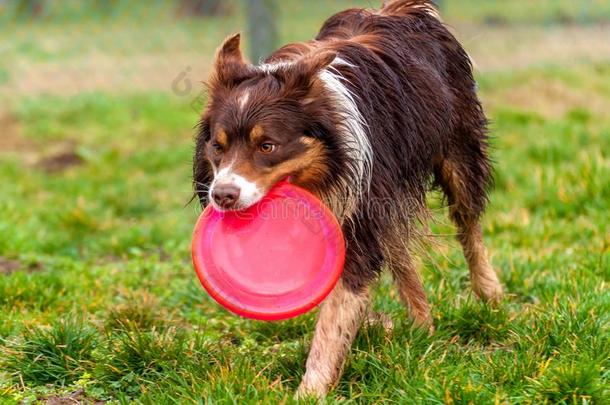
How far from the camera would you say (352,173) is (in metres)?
4.15

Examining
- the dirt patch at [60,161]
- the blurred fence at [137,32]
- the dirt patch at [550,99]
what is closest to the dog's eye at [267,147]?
the dirt patch at [60,161]

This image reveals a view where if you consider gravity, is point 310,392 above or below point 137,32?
above

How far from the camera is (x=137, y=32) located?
14.1 meters

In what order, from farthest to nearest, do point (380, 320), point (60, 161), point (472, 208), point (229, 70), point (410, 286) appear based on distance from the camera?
point (60, 161)
point (472, 208)
point (410, 286)
point (380, 320)
point (229, 70)

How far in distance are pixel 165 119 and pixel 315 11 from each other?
3457 millimetres

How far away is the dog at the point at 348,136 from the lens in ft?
13.3

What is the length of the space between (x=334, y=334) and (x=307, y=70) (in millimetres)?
1232

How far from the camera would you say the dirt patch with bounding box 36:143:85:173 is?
9.85 metres

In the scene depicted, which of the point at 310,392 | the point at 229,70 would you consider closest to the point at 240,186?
the point at 229,70

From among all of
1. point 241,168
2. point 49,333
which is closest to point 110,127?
point 49,333

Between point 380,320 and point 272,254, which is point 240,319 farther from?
point 272,254

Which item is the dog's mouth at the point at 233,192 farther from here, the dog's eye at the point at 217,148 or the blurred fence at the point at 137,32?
the blurred fence at the point at 137,32

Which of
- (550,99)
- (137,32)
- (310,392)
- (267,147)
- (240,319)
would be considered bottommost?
(137,32)

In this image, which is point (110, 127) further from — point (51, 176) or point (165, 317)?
point (165, 317)
